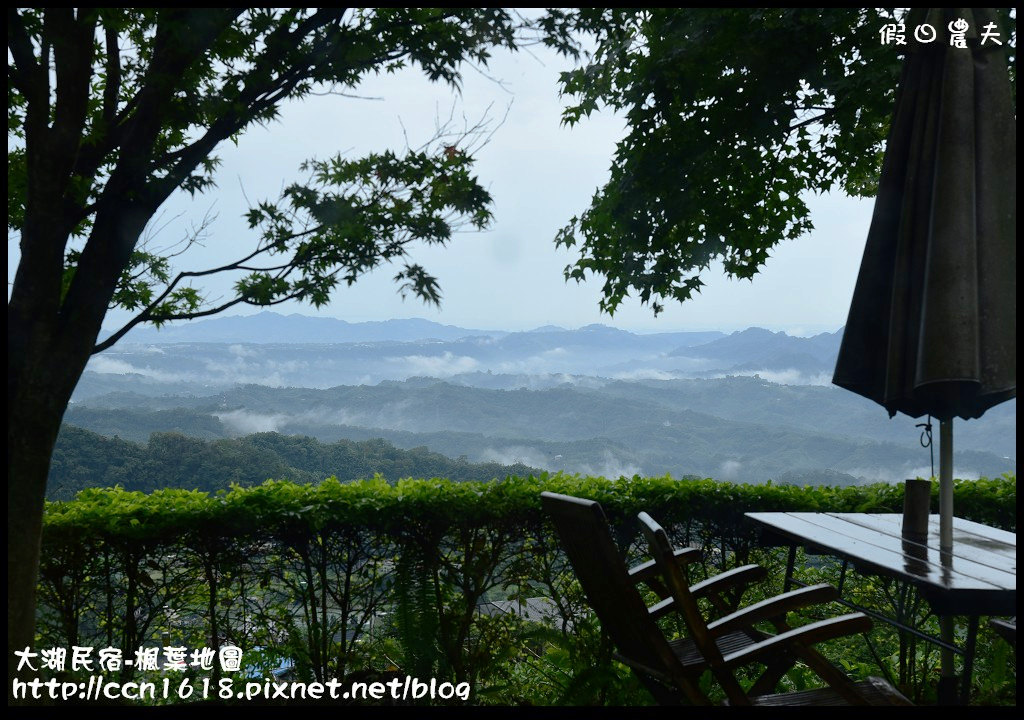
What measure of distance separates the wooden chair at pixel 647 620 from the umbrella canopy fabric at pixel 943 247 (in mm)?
930

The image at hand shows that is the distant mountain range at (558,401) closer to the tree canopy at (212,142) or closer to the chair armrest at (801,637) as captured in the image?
the tree canopy at (212,142)

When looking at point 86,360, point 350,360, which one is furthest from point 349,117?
point 350,360

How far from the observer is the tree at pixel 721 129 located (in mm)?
6746

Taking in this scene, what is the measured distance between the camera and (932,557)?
9.93 ft

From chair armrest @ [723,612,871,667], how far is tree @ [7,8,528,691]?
261cm

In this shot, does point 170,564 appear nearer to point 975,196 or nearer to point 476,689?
point 476,689

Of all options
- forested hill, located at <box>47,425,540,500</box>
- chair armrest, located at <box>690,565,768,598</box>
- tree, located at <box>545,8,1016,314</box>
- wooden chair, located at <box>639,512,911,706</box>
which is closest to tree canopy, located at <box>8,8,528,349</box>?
forested hill, located at <box>47,425,540,500</box>

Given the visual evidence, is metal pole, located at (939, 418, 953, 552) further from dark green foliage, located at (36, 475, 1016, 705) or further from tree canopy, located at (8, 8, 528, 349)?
tree canopy, located at (8, 8, 528, 349)

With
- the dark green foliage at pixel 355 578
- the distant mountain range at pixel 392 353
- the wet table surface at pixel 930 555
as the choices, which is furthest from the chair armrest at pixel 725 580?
the dark green foliage at pixel 355 578

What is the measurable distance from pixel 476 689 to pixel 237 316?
2705 millimetres

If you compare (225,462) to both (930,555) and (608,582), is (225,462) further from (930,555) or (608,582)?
(930,555)

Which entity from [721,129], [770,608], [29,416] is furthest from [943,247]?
[721,129]

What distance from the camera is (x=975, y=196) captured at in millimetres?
2836

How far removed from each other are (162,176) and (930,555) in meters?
4.04
